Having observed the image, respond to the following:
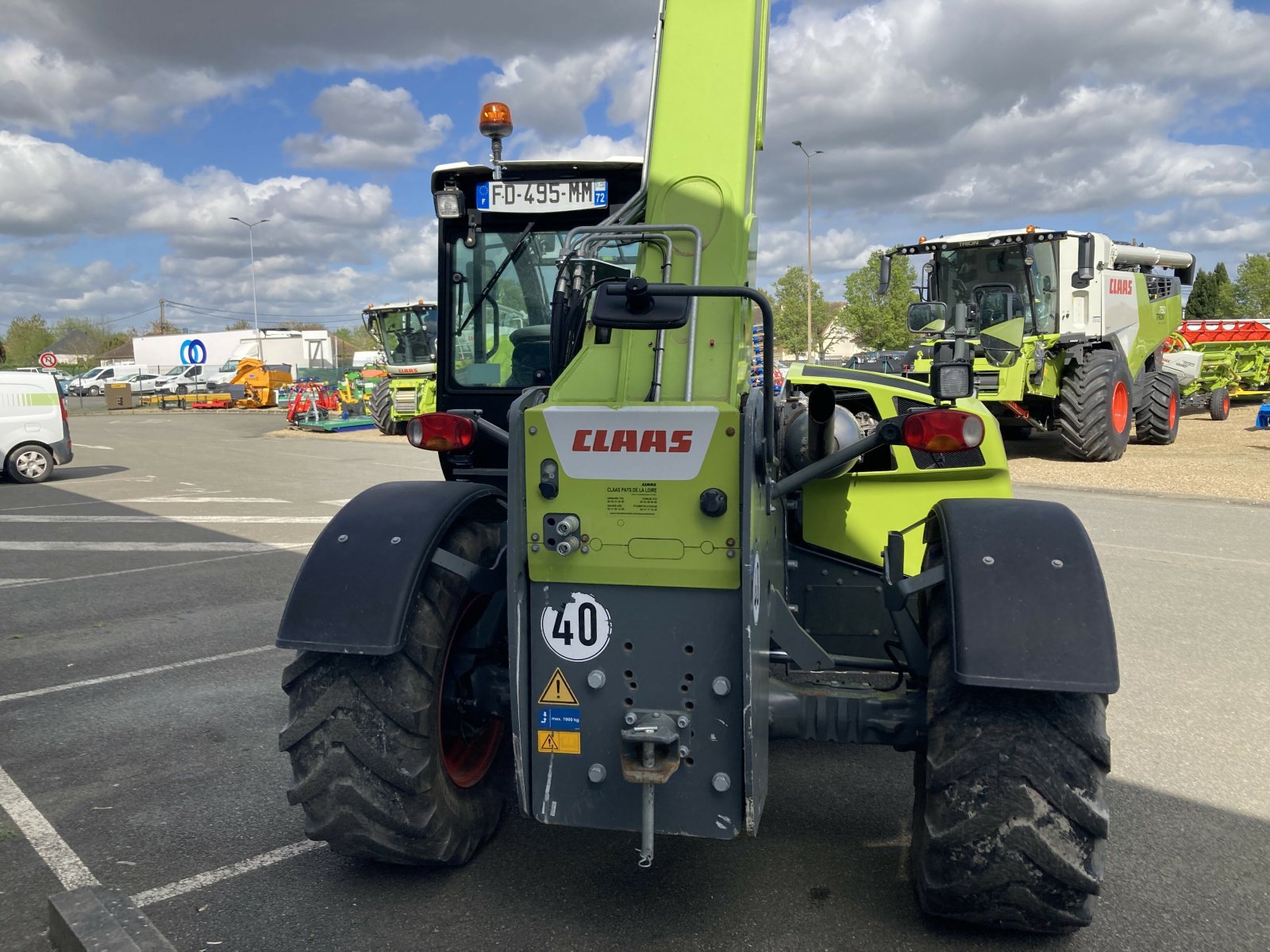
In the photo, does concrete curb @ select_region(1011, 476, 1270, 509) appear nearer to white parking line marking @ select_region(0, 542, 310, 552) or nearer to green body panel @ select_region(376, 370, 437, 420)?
white parking line marking @ select_region(0, 542, 310, 552)

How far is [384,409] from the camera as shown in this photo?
24484 millimetres

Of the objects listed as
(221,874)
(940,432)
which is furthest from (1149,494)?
(221,874)

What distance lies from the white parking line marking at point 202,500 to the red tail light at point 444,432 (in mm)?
9934

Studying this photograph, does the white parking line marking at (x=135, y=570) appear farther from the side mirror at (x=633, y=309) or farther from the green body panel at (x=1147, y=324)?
the green body panel at (x=1147, y=324)

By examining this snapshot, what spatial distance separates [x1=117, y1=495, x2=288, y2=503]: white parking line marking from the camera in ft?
43.6

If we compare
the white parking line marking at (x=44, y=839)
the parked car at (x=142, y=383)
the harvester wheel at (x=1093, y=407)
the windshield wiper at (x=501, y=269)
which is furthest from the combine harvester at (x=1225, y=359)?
the parked car at (x=142, y=383)

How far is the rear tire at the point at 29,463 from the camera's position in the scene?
636 inches

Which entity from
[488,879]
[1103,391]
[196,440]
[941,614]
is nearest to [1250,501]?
[1103,391]

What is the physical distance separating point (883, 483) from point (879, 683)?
41.1 inches

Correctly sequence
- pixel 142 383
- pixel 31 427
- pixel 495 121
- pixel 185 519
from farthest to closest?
pixel 142 383
pixel 31 427
pixel 185 519
pixel 495 121

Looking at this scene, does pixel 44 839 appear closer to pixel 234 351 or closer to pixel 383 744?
pixel 383 744

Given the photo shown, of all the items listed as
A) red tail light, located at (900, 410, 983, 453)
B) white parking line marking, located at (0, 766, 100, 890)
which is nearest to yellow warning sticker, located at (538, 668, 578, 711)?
red tail light, located at (900, 410, 983, 453)

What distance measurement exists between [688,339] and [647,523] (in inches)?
24.3

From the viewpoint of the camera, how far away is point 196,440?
2484 cm
